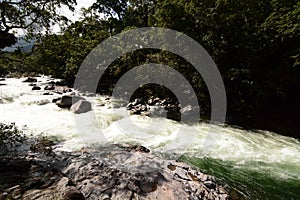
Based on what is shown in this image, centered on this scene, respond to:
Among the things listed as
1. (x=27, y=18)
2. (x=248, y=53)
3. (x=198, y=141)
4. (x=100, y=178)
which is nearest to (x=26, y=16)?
(x=27, y=18)

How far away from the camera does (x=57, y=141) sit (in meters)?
8.64

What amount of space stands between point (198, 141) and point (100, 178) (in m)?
5.39

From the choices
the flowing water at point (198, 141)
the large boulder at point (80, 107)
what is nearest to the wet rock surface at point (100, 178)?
A: the flowing water at point (198, 141)

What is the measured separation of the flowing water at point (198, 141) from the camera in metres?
6.07

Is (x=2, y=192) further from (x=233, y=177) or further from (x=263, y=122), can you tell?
(x=263, y=122)

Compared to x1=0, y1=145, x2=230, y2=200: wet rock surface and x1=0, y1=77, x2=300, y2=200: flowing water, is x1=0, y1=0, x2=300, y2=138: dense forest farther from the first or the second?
x1=0, y1=145, x2=230, y2=200: wet rock surface

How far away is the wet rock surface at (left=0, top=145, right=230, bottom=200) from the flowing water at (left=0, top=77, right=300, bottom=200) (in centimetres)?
145

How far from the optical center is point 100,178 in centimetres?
426

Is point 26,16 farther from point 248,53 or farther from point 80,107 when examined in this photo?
point 248,53

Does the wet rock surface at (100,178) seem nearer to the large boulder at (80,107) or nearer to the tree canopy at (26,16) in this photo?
the tree canopy at (26,16)

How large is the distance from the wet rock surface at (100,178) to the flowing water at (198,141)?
4.76 ft

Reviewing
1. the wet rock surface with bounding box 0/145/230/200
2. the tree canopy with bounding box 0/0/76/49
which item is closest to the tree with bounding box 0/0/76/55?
the tree canopy with bounding box 0/0/76/49

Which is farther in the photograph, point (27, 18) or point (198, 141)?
point (198, 141)

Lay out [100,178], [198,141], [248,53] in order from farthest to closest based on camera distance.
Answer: [248,53] → [198,141] → [100,178]
